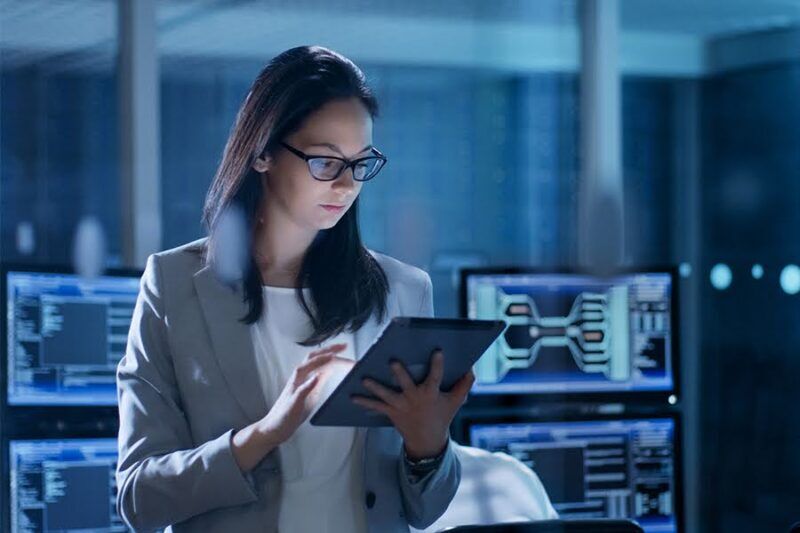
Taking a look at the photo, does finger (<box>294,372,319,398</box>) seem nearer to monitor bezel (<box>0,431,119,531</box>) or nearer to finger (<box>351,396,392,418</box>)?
finger (<box>351,396,392,418</box>)

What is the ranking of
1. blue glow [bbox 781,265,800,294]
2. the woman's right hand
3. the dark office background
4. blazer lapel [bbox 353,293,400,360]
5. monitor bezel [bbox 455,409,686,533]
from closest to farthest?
the woman's right hand, blazer lapel [bbox 353,293,400,360], monitor bezel [bbox 455,409,686,533], the dark office background, blue glow [bbox 781,265,800,294]

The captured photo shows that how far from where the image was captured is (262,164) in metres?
1.40

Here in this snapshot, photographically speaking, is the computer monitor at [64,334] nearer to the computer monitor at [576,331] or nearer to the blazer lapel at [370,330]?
the computer monitor at [576,331]

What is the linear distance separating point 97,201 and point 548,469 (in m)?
1.45

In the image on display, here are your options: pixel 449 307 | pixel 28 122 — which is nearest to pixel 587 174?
pixel 449 307

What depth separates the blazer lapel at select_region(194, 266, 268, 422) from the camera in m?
Result: 1.32

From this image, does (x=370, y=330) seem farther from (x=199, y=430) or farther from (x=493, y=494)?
(x=493, y=494)

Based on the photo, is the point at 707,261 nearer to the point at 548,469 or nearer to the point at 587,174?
the point at 587,174

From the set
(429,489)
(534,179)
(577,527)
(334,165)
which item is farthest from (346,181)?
(534,179)

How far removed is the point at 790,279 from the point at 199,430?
3147 mm

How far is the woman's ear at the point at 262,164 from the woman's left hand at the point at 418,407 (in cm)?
33

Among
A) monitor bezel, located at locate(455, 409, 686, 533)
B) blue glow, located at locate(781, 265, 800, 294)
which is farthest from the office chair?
blue glow, located at locate(781, 265, 800, 294)

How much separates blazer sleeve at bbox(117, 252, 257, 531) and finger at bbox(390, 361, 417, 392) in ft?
0.68

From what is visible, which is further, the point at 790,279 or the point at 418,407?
the point at 790,279
